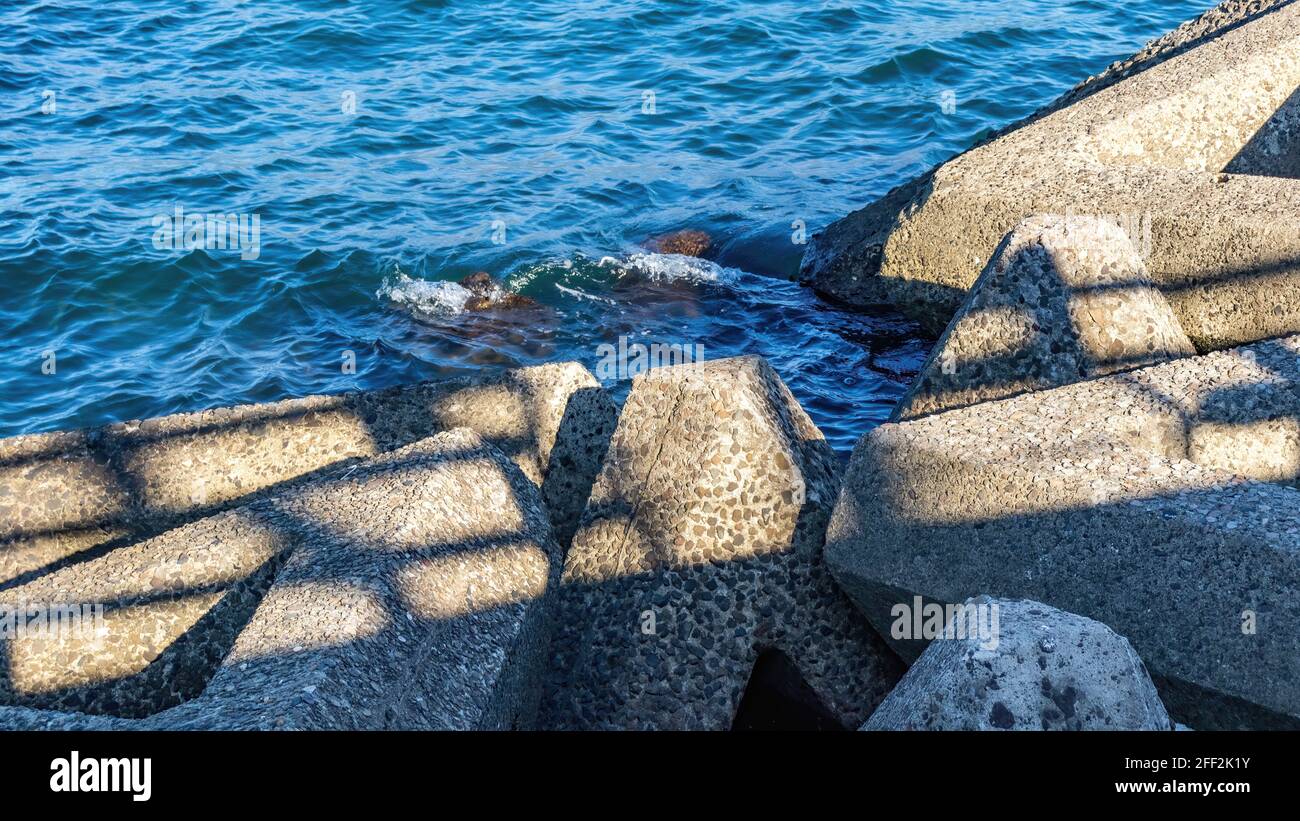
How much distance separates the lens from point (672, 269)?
1061 cm

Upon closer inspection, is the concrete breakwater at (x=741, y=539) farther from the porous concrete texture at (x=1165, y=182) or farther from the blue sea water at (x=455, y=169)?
the blue sea water at (x=455, y=169)

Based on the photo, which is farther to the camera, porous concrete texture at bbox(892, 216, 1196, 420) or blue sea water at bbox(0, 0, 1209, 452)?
blue sea water at bbox(0, 0, 1209, 452)

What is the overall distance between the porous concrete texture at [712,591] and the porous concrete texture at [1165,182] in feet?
8.74

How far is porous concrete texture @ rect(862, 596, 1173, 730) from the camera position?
137 inches

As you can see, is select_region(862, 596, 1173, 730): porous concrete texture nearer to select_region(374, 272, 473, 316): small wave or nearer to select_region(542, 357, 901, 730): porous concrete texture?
select_region(542, 357, 901, 730): porous concrete texture

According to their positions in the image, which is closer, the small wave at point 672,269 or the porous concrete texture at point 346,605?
the porous concrete texture at point 346,605

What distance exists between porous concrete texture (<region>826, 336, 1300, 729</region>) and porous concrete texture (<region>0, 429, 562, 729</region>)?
51.3 inches

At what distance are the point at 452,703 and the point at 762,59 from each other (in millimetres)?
13300

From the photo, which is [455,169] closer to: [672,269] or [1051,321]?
[672,269]

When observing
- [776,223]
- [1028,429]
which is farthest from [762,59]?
[1028,429]

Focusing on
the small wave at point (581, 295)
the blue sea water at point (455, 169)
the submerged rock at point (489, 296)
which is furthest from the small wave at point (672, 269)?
the submerged rock at point (489, 296)

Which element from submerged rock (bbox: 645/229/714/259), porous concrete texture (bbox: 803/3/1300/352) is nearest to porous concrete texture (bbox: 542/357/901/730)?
porous concrete texture (bbox: 803/3/1300/352)

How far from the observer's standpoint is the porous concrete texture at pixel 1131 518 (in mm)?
3910

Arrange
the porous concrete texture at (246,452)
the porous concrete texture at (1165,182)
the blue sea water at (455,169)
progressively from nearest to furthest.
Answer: the porous concrete texture at (246,452)
the porous concrete texture at (1165,182)
the blue sea water at (455,169)
